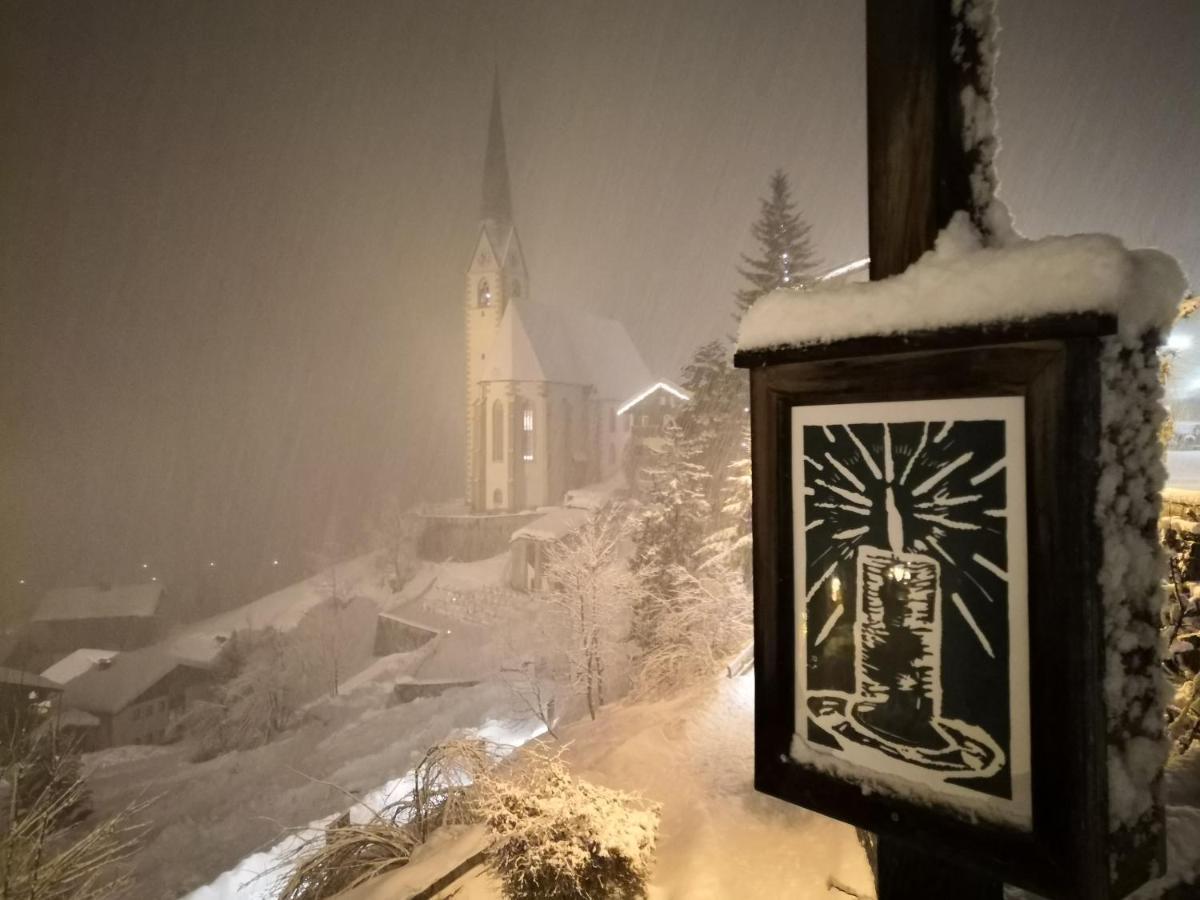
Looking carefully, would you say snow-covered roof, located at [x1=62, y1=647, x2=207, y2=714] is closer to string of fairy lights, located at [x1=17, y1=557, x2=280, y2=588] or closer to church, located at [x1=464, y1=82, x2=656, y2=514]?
church, located at [x1=464, y1=82, x2=656, y2=514]

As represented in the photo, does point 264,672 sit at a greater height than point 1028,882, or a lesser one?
lesser

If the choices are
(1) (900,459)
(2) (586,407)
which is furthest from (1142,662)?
(2) (586,407)

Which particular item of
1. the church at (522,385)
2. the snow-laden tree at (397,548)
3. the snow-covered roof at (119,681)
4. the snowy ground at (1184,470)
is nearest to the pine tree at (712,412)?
the snowy ground at (1184,470)

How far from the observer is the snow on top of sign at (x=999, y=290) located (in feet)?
3.95

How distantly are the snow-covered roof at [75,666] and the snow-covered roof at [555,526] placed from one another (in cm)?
2485

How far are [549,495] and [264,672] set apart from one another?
19.7m

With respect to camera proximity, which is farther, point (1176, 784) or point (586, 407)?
point (586, 407)

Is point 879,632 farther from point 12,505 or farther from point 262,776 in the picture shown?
point 12,505

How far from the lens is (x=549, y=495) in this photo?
41344 mm

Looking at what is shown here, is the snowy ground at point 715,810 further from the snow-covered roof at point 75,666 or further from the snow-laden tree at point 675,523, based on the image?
the snow-covered roof at point 75,666

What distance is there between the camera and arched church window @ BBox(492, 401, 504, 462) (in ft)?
136

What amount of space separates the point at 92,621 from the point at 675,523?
52.9 meters

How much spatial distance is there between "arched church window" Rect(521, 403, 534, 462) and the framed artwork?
40181mm

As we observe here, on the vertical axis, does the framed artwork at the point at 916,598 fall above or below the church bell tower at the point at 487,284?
below
